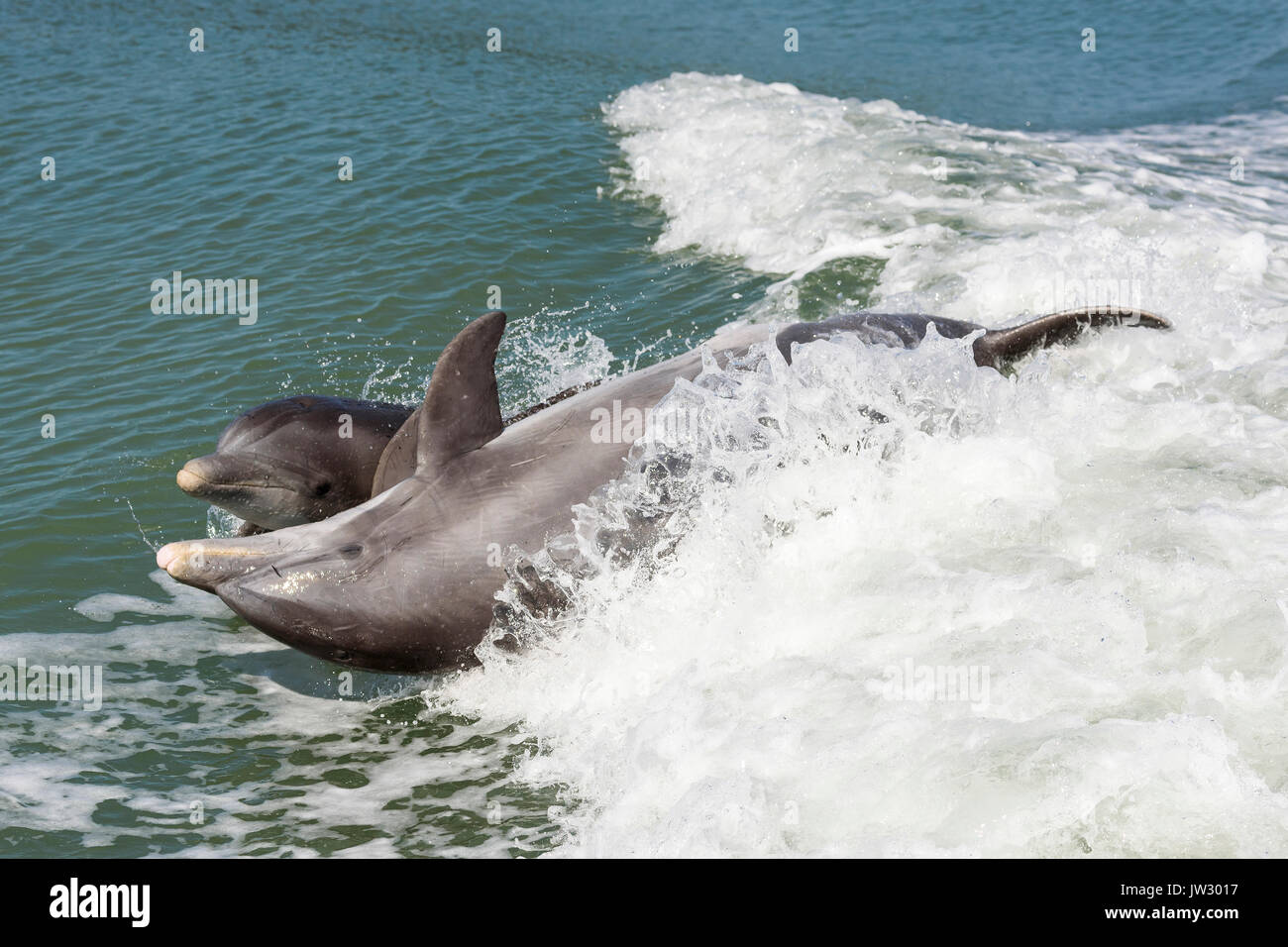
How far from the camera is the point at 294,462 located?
8.58 m

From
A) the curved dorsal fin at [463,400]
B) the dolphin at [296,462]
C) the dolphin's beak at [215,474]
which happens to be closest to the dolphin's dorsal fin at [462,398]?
the curved dorsal fin at [463,400]

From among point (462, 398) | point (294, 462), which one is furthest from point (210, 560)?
point (462, 398)

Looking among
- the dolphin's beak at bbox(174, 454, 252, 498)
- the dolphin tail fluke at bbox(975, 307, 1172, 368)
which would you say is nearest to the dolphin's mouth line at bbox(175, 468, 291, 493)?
the dolphin's beak at bbox(174, 454, 252, 498)

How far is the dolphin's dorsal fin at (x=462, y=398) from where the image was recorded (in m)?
8.03

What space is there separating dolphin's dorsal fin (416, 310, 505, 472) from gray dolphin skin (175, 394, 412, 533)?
79cm

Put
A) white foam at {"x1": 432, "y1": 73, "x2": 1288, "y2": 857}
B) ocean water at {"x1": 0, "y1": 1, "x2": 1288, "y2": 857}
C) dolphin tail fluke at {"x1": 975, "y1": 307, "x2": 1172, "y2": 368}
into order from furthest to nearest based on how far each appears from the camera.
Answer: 1. dolphin tail fluke at {"x1": 975, "y1": 307, "x2": 1172, "y2": 368}
2. ocean water at {"x1": 0, "y1": 1, "x2": 1288, "y2": 857}
3. white foam at {"x1": 432, "y1": 73, "x2": 1288, "y2": 857}

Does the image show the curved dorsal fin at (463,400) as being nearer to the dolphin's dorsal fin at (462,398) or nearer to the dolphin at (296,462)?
the dolphin's dorsal fin at (462,398)

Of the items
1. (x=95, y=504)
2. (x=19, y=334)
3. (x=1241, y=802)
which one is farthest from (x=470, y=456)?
(x=19, y=334)

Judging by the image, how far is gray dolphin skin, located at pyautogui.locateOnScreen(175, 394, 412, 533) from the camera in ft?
27.6

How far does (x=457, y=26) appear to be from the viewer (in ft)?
87.5

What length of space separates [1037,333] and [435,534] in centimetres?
430

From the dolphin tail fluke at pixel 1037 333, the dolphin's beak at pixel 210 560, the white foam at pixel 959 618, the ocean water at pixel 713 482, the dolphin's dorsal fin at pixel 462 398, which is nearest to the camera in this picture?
the white foam at pixel 959 618

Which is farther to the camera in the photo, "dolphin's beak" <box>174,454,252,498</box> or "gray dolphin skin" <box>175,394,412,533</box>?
"gray dolphin skin" <box>175,394,412,533</box>

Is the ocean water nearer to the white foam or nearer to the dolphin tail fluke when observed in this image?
the white foam
